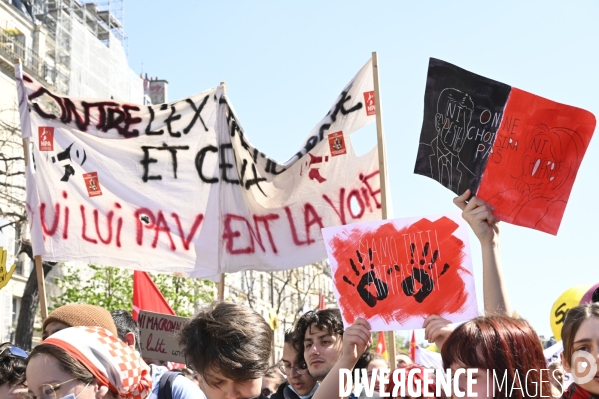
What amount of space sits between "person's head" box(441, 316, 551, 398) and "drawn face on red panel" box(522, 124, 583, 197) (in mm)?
1333

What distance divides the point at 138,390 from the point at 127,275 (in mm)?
30701

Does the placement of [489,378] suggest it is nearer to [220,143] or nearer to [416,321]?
[416,321]

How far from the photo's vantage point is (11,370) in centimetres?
466

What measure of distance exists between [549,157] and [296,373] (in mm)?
2201

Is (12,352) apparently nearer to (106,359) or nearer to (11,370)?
(11,370)

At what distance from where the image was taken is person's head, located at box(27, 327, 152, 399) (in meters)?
3.10

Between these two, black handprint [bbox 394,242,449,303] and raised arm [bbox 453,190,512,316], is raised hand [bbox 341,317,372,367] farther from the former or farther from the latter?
raised arm [bbox 453,190,512,316]

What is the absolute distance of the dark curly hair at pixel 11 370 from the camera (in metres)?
4.66

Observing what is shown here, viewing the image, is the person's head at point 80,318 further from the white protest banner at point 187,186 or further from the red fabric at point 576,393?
the white protest banner at point 187,186

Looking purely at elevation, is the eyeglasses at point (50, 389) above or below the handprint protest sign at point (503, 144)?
below

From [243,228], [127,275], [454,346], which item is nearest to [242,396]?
[454,346]

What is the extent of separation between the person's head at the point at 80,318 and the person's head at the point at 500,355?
5.76 ft

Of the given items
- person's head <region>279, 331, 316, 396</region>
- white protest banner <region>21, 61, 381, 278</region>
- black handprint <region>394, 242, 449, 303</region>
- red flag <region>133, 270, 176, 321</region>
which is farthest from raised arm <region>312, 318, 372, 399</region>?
red flag <region>133, 270, 176, 321</region>

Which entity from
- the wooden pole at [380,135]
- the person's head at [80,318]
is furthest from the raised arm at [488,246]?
the wooden pole at [380,135]
